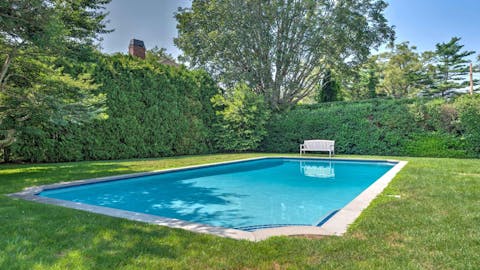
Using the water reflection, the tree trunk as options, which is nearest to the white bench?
the water reflection

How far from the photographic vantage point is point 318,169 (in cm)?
1083

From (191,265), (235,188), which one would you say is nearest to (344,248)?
(191,265)

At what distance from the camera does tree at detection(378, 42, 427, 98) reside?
29.5 metres

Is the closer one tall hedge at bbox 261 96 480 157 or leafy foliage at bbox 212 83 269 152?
tall hedge at bbox 261 96 480 157

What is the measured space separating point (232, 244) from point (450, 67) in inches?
1340

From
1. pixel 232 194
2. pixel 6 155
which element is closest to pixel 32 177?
pixel 6 155

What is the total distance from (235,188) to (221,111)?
9.55 meters

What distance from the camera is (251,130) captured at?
1594 centimetres

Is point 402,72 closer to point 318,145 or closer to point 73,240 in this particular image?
point 318,145

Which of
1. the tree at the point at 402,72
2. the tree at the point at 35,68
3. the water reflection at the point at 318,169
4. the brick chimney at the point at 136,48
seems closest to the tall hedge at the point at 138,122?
the tree at the point at 35,68

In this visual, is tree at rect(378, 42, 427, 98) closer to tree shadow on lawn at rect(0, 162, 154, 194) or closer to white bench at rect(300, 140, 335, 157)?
white bench at rect(300, 140, 335, 157)

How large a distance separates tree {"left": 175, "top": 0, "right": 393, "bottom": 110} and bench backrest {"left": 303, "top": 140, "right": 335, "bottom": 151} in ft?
12.9

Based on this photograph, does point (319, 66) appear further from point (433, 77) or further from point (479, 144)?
point (433, 77)

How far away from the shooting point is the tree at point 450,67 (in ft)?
92.7
